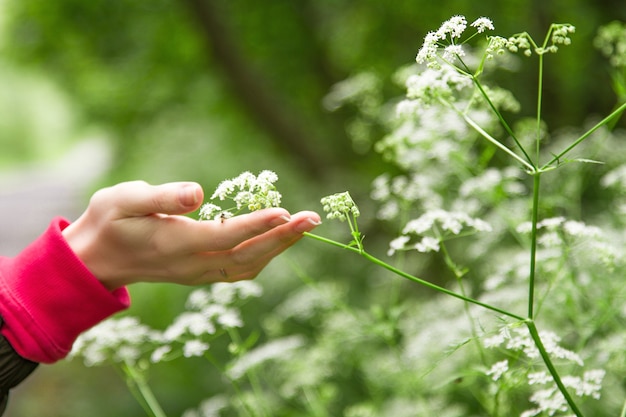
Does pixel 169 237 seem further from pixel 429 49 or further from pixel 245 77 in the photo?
pixel 245 77

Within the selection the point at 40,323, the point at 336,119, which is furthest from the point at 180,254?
the point at 336,119

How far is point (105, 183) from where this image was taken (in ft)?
28.9

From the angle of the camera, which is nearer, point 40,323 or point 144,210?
point 144,210

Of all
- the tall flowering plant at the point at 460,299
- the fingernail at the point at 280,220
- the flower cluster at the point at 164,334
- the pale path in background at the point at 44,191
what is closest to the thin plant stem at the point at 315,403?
the tall flowering plant at the point at 460,299

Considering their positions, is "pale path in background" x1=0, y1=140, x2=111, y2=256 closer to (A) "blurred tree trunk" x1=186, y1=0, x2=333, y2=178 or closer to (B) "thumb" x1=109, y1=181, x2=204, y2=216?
(A) "blurred tree trunk" x1=186, y1=0, x2=333, y2=178

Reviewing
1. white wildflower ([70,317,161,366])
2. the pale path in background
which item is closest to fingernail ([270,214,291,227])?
white wildflower ([70,317,161,366])

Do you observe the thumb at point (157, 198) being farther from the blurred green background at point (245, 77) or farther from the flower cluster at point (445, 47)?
the blurred green background at point (245, 77)

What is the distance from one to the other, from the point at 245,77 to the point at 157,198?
11.0ft

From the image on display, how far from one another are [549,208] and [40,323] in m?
1.30

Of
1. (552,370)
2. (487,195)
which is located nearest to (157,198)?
(552,370)

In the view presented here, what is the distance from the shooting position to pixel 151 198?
1121mm

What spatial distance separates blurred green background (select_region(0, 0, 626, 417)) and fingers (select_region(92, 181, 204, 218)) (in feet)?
7.68

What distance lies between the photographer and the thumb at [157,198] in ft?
3.58

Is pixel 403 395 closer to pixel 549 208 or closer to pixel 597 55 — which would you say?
pixel 549 208
